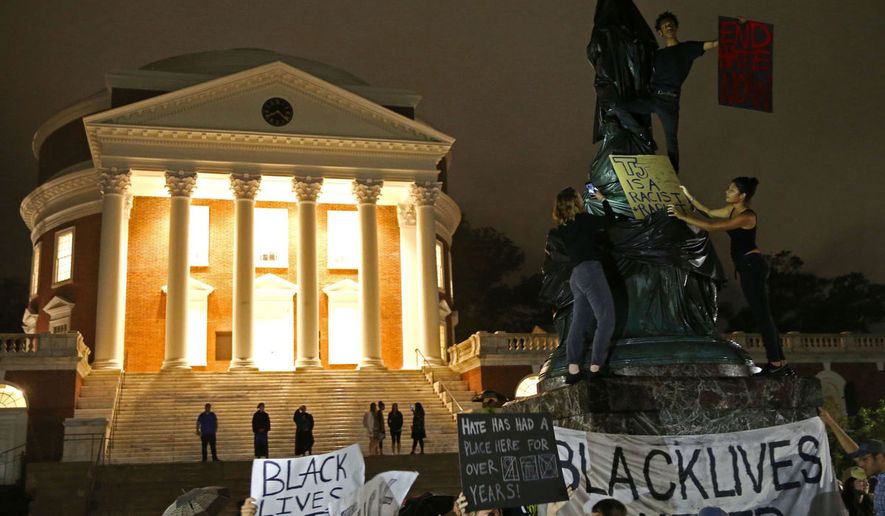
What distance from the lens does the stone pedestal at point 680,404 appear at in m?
6.66

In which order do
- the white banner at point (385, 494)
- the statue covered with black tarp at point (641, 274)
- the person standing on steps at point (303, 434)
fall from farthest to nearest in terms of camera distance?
1. the person standing on steps at point (303, 434)
2. the statue covered with black tarp at point (641, 274)
3. the white banner at point (385, 494)

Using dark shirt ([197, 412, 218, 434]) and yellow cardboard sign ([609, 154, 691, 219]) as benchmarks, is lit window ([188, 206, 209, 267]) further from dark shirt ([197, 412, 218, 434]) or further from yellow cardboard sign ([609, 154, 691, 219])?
yellow cardboard sign ([609, 154, 691, 219])

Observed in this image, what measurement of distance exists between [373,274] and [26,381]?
14513 mm

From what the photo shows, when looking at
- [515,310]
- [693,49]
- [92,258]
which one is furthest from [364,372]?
[515,310]

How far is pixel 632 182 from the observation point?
312 inches

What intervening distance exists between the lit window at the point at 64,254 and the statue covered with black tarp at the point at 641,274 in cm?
3988

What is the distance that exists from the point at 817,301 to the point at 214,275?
41.9 meters

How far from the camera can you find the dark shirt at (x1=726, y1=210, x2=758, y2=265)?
25.3ft

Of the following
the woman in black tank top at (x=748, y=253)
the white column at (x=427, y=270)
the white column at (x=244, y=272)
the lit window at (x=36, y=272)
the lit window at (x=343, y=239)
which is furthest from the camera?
the lit window at (x=36, y=272)

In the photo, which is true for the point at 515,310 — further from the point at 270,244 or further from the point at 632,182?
the point at 632,182

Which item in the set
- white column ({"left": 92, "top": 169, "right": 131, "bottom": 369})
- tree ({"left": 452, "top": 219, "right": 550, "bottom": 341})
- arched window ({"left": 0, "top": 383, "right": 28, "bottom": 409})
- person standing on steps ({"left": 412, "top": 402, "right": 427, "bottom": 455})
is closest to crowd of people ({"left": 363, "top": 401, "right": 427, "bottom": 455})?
person standing on steps ({"left": 412, "top": 402, "right": 427, "bottom": 455})

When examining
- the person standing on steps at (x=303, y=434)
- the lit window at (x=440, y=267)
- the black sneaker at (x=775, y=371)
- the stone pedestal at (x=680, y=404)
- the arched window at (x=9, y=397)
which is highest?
the lit window at (x=440, y=267)

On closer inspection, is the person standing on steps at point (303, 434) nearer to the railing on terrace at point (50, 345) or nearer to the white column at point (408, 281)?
the railing on terrace at point (50, 345)

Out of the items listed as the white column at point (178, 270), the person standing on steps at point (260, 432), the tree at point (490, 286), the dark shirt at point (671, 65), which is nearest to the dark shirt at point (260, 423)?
the person standing on steps at point (260, 432)
